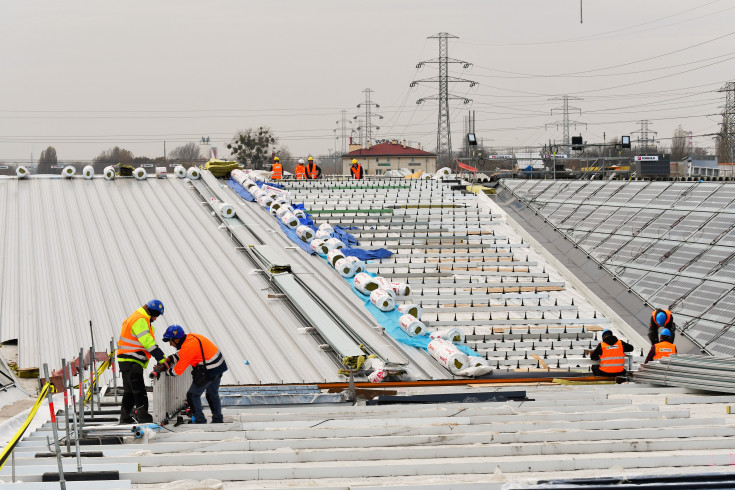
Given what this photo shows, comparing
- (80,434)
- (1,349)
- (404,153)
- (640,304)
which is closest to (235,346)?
(1,349)

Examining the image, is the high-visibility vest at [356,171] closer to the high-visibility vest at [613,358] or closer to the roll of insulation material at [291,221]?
the roll of insulation material at [291,221]

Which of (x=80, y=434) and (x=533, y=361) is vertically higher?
(x=80, y=434)

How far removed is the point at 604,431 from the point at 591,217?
19.6 metres

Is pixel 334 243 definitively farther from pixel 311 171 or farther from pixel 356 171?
pixel 356 171

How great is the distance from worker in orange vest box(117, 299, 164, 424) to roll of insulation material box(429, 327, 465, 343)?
9170 mm

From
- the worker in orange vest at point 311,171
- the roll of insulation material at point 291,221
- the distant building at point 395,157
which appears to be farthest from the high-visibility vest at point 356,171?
the distant building at point 395,157

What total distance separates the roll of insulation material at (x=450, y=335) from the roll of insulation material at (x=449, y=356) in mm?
469

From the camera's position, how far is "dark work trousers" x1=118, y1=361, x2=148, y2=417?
10707 mm

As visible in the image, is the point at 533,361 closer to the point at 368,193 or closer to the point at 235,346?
the point at 235,346

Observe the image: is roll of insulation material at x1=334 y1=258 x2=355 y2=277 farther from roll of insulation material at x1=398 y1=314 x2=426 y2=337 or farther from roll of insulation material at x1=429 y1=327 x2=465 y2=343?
roll of insulation material at x1=429 y1=327 x2=465 y2=343

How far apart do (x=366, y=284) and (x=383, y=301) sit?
1.14 m

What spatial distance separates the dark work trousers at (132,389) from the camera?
35.1ft

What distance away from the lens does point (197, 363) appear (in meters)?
10.7

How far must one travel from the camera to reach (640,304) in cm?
2234
